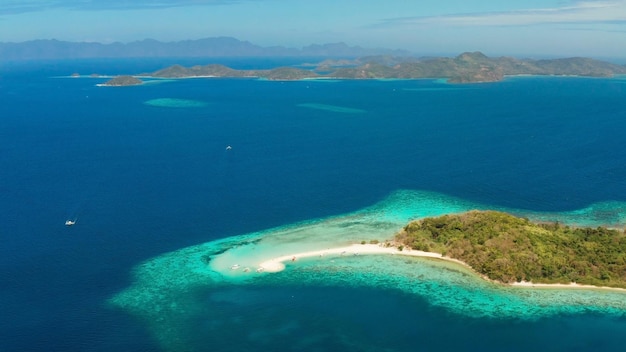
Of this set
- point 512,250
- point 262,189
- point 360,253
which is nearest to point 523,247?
point 512,250

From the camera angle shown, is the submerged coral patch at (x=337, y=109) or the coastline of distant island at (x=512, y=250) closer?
the coastline of distant island at (x=512, y=250)

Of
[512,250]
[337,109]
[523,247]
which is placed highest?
[337,109]

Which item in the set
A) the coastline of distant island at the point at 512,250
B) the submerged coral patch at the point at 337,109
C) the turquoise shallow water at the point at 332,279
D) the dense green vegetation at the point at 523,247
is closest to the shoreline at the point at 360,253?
the coastline of distant island at the point at 512,250

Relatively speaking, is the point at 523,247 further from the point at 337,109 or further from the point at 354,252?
the point at 337,109

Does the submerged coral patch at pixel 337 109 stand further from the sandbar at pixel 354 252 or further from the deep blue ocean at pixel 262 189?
the sandbar at pixel 354 252

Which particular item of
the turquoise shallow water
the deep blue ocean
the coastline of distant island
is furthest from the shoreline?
the deep blue ocean

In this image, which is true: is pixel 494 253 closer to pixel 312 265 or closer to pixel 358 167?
pixel 312 265
